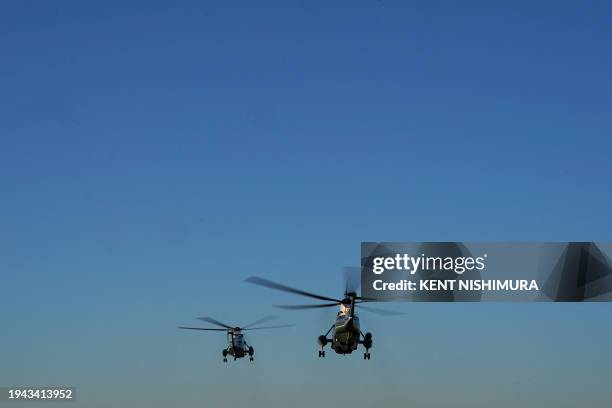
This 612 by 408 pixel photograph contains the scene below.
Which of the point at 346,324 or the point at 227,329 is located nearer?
the point at 346,324

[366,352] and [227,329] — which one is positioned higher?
[227,329]

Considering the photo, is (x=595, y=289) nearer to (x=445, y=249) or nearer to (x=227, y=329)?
(x=445, y=249)

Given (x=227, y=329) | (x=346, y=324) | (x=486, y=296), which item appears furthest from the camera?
(x=227, y=329)

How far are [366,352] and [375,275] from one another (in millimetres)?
16552

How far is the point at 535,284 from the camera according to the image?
108 meters

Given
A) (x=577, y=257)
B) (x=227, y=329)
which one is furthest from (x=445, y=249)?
(x=227, y=329)

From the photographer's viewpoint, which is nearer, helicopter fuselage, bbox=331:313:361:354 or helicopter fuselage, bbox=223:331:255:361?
helicopter fuselage, bbox=331:313:361:354

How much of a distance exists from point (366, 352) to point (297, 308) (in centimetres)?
1075

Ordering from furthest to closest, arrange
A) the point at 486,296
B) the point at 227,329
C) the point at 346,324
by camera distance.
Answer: the point at 227,329 < the point at 346,324 < the point at 486,296

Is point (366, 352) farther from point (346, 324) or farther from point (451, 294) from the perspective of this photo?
point (451, 294)

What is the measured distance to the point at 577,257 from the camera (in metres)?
114

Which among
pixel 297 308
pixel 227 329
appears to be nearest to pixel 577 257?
pixel 297 308

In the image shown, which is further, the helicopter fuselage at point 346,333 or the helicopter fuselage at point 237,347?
the helicopter fuselage at point 237,347

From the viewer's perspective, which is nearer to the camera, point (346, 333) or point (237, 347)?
point (346, 333)
